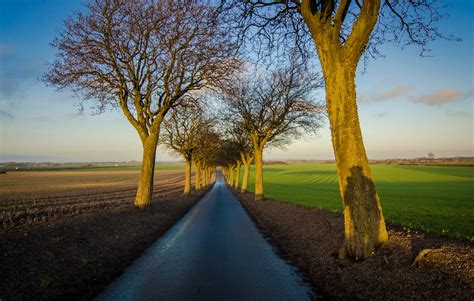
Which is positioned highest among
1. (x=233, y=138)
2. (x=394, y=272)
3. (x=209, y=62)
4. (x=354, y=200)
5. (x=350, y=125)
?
(x=209, y=62)

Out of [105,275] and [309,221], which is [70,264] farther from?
[309,221]

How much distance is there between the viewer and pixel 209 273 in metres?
6.68

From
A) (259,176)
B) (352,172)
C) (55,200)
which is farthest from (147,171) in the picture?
(55,200)

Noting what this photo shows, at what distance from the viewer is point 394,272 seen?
5535mm

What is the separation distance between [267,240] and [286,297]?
516cm

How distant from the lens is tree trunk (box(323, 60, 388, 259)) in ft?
21.6

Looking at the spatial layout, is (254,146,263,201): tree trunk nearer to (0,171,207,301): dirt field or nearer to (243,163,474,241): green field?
(243,163,474,241): green field

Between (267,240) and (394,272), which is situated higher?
(394,272)

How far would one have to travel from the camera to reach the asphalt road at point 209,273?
18.0 feet

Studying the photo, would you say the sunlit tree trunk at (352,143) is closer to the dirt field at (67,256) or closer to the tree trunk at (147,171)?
the dirt field at (67,256)

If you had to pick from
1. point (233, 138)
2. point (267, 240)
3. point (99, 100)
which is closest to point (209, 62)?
point (99, 100)

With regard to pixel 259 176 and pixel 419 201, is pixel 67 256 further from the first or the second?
pixel 419 201

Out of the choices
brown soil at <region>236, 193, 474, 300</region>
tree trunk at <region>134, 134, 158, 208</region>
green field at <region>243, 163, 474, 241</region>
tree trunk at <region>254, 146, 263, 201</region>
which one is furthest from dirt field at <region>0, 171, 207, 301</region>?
tree trunk at <region>254, 146, 263, 201</region>

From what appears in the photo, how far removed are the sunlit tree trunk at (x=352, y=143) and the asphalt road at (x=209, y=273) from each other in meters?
1.99
